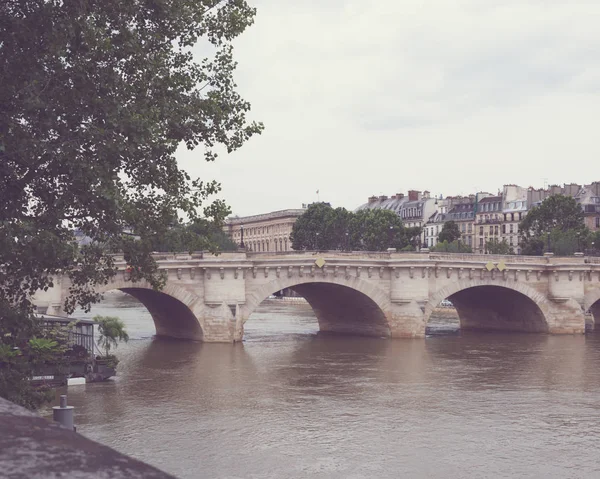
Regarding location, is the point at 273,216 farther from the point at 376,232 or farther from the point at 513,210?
the point at 513,210

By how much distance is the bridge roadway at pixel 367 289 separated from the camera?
51.8 metres

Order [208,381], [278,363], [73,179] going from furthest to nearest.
→ [278,363]
[208,381]
[73,179]

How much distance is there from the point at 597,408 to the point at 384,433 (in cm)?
970

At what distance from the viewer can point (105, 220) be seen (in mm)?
18000

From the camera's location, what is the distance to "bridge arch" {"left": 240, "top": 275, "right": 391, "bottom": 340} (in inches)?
2115

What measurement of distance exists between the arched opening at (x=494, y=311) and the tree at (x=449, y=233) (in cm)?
5497

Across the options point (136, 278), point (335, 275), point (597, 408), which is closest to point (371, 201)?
point (335, 275)

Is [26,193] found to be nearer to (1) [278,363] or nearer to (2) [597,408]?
(2) [597,408]

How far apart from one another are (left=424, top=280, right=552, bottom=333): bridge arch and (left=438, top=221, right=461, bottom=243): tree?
58273 mm

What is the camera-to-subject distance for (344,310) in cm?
6369

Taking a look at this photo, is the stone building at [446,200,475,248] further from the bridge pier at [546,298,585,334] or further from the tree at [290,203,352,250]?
the bridge pier at [546,298,585,334]

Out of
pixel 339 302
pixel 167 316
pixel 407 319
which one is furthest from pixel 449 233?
pixel 167 316

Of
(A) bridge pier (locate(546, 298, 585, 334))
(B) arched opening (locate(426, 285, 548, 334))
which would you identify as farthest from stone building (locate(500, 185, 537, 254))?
(A) bridge pier (locate(546, 298, 585, 334))

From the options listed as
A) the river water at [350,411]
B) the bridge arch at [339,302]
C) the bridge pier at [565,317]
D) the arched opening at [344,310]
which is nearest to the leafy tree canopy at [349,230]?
the arched opening at [344,310]
